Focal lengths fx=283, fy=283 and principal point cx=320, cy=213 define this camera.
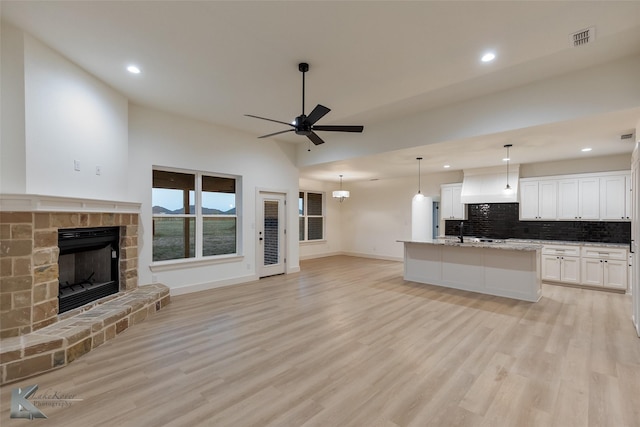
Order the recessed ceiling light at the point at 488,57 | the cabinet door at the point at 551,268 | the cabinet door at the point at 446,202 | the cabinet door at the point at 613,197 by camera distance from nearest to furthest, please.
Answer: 1. the recessed ceiling light at the point at 488,57
2. the cabinet door at the point at 613,197
3. the cabinet door at the point at 551,268
4. the cabinet door at the point at 446,202

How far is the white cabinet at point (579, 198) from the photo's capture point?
5.77m

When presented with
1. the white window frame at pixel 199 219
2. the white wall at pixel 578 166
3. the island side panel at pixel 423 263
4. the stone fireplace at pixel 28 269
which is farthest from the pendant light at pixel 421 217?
the stone fireplace at pixel 28 269

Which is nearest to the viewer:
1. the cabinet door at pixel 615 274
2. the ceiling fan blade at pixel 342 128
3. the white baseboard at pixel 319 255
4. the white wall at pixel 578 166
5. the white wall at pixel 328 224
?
the ceiling fan blade at pixel 342 128

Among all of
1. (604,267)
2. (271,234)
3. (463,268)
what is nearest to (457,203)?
(463,268)

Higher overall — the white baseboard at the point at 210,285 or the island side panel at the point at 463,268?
the island side panel at the point at 463,268

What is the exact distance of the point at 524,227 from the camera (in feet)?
22.4

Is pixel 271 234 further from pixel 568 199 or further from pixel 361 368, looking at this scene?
pixel 568 199

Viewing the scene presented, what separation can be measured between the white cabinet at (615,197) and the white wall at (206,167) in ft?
21.3

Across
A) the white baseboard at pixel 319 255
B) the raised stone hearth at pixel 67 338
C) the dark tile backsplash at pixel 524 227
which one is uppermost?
the dark tile backsplash at pixel 524 227

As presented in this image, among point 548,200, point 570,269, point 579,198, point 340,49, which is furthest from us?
point 548,200

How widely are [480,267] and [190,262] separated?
550 centimetres

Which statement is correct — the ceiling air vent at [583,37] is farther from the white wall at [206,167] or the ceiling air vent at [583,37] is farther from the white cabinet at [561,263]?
the white wall at [206,167]

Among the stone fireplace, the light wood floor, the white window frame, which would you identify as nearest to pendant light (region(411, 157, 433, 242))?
the light wood floor

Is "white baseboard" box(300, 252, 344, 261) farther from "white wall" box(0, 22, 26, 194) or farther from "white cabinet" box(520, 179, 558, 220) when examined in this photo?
"white wall" box(0, 22, 26, 194)
